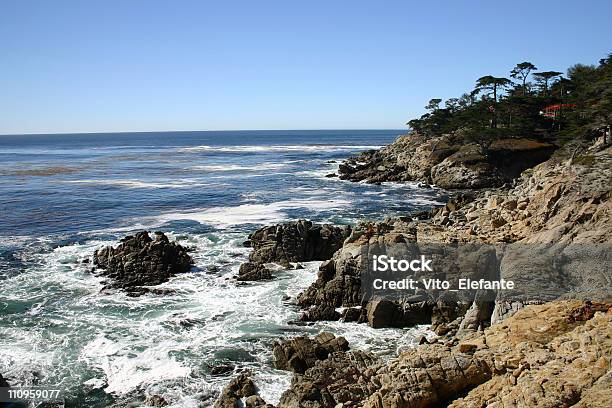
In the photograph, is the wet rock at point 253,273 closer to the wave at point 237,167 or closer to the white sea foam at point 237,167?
the white sea foam at point 237,167

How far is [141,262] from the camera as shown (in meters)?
27.6

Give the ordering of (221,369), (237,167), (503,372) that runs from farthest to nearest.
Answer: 1. (237,167)
2. (221,369)
3. (503,372)

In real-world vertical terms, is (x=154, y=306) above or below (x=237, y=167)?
below

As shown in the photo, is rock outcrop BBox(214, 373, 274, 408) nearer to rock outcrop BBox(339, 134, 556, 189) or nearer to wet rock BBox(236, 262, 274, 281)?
wet rock BBox(236, 262, 274, 281)

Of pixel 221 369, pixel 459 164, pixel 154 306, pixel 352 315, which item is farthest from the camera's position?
pixel 459 164

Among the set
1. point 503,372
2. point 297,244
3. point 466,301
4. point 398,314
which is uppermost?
point 503,372

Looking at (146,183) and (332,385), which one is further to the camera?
(146,183)

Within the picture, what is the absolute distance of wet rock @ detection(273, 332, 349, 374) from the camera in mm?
16359

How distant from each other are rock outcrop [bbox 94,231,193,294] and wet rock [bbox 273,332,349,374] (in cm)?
1114

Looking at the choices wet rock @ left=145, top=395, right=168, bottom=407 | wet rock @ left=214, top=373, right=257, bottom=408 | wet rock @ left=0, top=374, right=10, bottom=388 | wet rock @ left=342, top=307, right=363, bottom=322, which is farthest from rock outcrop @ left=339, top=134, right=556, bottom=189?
wet rock @ left=0, top=374, right=10, bottom=388

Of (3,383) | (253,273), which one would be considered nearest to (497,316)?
(253,273)

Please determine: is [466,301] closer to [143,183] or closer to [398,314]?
[398,314]

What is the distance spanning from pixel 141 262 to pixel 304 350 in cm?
1427

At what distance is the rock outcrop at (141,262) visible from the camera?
26.1m
